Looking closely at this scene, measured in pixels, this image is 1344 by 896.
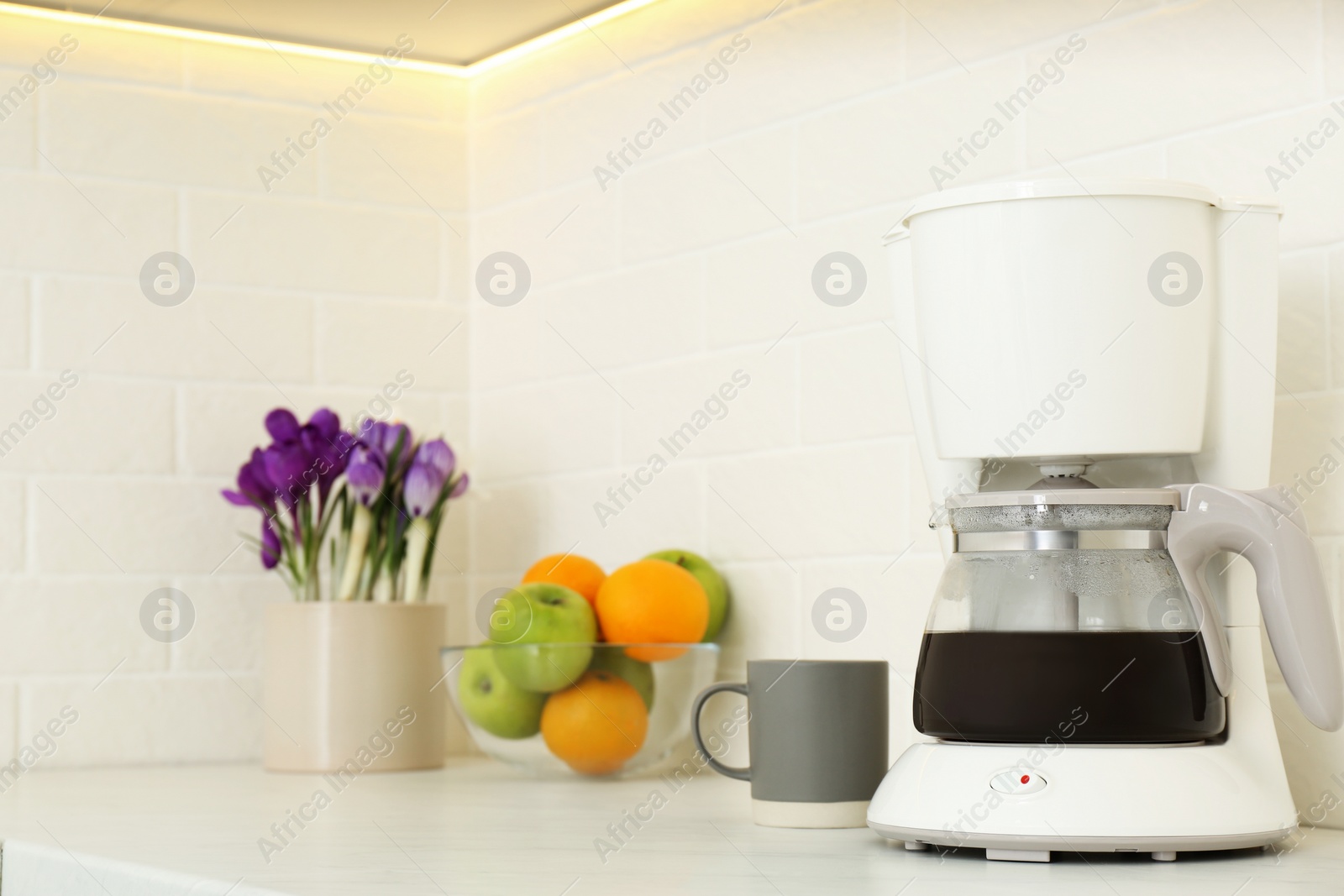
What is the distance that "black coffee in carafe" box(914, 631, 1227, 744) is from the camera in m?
0.81

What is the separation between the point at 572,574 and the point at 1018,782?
0.64 meters

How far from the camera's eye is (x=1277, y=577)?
813 millimetres

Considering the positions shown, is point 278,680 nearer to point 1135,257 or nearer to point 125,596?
point 125,596

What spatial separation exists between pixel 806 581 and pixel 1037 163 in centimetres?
40

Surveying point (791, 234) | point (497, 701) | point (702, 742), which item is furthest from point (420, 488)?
point (702, 742)

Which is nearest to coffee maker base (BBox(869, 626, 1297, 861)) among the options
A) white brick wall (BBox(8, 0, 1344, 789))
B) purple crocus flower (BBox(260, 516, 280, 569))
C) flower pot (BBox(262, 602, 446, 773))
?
white brick wall (BBox(8, 0, 1344, 789))

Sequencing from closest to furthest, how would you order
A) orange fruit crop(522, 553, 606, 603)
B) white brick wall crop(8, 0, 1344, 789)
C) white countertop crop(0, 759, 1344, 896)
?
white countertop crop(0, 759, 1344, 896)
white brick wall crop(8, 0, 1344, 789)
orange fruit crop(522, 553, 606, 603)

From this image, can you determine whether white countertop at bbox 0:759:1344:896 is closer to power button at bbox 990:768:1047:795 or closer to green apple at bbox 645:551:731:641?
power button at bbox 990:768:1047:795

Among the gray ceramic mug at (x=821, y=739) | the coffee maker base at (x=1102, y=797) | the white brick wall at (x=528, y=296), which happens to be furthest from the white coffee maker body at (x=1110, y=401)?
the white brick wall at (x=528, y=296)

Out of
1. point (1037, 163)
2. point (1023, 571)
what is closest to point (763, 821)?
point (1023, 571)

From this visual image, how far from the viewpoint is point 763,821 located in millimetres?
992

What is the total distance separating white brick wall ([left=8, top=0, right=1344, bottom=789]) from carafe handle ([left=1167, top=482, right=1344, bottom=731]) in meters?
0.35

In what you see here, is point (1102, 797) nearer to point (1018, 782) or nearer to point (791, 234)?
point (1018, 782)

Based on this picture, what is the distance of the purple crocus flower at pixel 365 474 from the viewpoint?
56.4 inches
